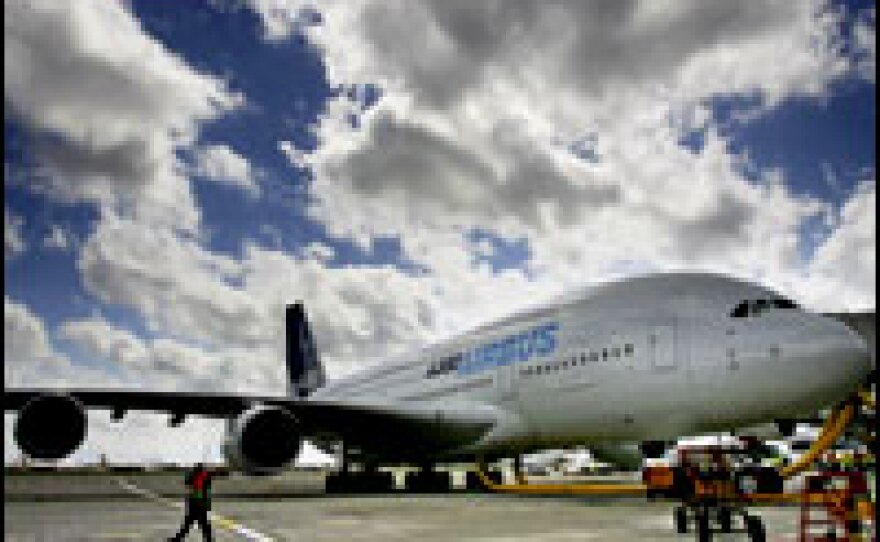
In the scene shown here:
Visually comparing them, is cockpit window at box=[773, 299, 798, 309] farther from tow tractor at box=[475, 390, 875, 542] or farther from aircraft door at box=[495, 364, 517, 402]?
aircraft door at box=[495, 364, 517, 402]

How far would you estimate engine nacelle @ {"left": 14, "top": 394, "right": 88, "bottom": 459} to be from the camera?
1575cm

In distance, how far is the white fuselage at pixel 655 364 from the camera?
38.9 feet

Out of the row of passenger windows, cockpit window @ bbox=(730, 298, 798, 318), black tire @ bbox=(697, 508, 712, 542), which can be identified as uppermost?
cockpit window @ bbox=(730, 298, 798, 318)

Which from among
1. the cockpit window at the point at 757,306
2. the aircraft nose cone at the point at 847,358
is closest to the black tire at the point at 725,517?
the aircraft nose cone at the point at 847,358

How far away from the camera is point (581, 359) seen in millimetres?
15203

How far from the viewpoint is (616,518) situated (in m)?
10.3

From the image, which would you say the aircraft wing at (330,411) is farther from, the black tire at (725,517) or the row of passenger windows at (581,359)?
the black tire at (725,517)

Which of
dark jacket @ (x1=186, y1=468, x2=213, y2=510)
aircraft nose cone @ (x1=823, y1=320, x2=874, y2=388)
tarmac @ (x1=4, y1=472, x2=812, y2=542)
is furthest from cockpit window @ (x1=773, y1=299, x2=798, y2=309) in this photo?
dark jacket @ (x1=186, y1=468, x2=213, y2=510)

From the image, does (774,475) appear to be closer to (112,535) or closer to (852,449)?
(852,449)

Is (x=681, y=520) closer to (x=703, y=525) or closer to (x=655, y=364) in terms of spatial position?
(x=703, y=525)

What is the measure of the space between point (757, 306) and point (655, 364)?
2.00 meters

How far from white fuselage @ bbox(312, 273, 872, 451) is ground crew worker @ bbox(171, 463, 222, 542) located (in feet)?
27.6

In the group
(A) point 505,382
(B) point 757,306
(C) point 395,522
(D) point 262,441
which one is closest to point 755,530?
(C) point 395,522

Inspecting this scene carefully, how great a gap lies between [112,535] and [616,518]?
20.6 ft
